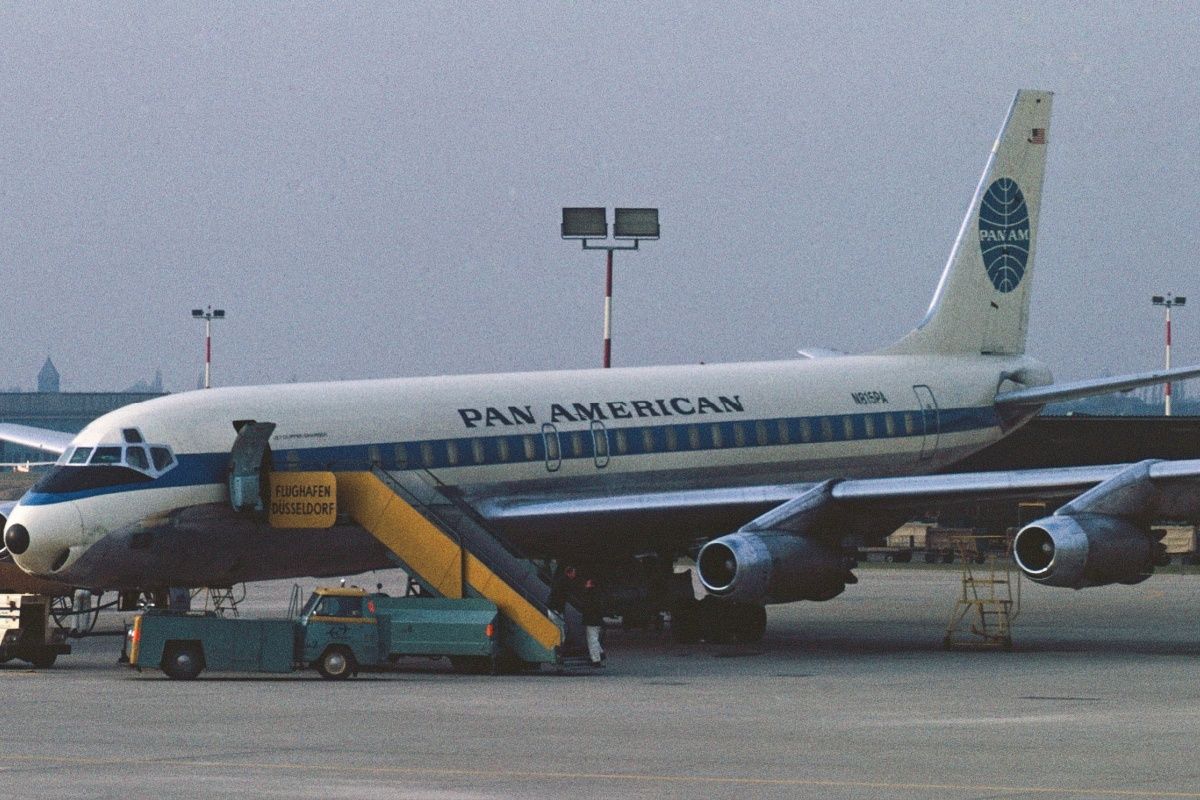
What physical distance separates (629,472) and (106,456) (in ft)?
35.4

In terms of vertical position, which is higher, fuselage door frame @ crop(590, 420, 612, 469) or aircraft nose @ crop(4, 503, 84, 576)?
fuselage door frame @ crop(590, 420, 612, 469)

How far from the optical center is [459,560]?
34094mm

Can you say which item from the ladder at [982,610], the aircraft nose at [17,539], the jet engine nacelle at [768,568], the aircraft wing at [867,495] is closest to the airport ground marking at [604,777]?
the aircraft nose at [17,539]

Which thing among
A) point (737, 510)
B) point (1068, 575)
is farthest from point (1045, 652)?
point (737, 510)

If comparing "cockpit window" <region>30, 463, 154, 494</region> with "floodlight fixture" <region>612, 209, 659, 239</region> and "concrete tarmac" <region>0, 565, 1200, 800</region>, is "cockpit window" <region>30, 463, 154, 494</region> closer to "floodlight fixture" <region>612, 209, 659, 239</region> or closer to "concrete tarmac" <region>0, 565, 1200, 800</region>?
"concrete tarmac" <region>0, 565, 1200, 800</region>

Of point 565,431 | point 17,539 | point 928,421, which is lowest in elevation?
point 17,539

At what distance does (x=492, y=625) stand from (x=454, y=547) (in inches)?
85.2

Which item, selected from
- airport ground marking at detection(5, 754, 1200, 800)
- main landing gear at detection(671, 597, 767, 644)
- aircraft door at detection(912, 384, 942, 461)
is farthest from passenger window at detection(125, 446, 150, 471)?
aircraft door at detection(912, 384, 942, 461)

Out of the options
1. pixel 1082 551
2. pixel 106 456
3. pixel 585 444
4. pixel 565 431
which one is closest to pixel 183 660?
pixel 106 456

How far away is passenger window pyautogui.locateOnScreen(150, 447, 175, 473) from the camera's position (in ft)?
111

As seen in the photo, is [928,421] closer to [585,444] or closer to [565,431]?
[585,444]

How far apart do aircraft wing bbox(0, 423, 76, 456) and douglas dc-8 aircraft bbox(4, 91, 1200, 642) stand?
0.08 meters

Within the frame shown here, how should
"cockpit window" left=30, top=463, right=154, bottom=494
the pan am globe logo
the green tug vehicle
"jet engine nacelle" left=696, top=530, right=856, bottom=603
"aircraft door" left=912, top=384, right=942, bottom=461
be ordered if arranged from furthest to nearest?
the pan am globe logo, "aircraft door" left=912, top=384, right=942, bottom=461, "jet engine nacelle" left=696, top=530, right=856, bottom=603, "cockpit window" left=30, top=463, right=154, bottom=494, the green tug vehicle

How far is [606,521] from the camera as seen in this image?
3819 centimetres
